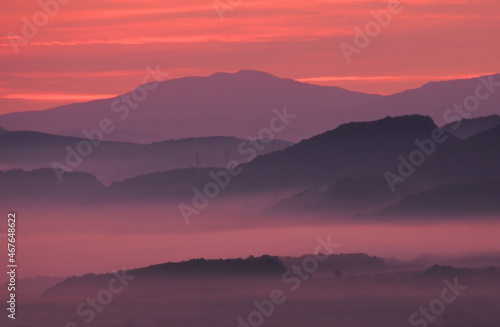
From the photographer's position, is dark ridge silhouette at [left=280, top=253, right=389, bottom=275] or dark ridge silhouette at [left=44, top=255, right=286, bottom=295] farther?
dark ridge silhouette at [left=280, top=253, right=389, bottom=275]

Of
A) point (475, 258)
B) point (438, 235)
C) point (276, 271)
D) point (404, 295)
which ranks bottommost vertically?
point (404, 295)

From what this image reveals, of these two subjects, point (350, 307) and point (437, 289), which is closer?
point (350, 307)

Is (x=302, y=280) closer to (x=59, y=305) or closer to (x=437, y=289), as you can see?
(x=437, y=289)

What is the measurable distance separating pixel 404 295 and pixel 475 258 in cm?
4992

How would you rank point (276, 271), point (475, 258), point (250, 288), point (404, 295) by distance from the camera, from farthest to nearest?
point (475, 258) < point (276, 271) < point (250, 288) < point (404, 295)

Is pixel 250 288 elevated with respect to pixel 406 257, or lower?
lower

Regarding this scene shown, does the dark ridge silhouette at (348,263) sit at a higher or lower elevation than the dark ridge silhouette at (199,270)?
higher

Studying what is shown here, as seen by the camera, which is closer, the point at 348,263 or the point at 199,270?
the point at 199,270

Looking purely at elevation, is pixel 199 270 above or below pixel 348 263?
below

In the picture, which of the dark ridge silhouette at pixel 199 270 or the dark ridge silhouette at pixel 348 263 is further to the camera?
the dark ridge silhouette at pixel 348 263

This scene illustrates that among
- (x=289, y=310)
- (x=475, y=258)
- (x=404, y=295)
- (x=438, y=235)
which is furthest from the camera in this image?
(x=438, y=235)

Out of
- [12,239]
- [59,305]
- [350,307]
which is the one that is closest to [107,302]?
[59,305]

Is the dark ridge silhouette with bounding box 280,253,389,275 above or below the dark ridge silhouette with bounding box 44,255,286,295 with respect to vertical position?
above

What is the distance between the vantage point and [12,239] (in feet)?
237
